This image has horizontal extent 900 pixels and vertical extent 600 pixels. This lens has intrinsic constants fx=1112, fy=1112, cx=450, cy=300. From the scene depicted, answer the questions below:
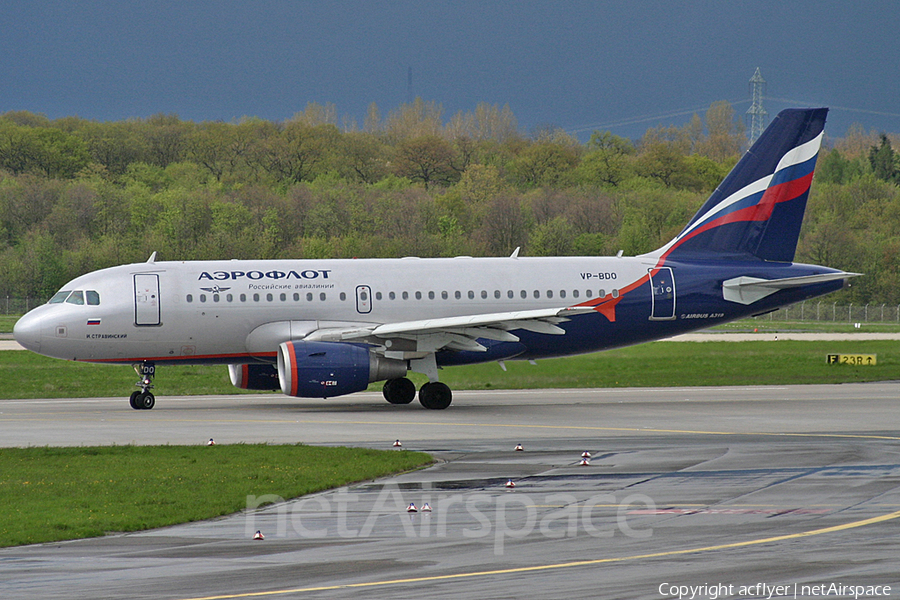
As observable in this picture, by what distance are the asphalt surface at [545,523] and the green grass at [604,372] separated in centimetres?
1029

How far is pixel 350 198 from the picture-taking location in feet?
306

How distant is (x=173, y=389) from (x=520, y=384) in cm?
1146

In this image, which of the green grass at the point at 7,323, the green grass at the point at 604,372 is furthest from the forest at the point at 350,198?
the green grass at the point at 604,372

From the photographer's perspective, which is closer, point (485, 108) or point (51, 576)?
point (51, 576)

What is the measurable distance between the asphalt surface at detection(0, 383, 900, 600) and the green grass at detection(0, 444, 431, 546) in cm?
67

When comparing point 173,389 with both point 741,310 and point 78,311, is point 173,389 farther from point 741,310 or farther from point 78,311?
point 741,310

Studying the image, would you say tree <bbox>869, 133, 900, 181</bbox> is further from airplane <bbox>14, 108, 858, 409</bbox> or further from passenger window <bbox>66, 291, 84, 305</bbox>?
passenger window <bbox>66, 291, 84, 305</bbox>

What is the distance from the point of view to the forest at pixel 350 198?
8431 cm

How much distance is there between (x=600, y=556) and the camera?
38.2ft

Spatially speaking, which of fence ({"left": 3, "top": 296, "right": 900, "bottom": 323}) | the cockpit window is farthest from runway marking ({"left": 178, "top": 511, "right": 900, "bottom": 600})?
fence ({"left": 3, "top": 296, "right": 900, "bottom": 323})

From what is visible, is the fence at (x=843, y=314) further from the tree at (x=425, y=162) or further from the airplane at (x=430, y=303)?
the airplane at (x=430, y=303)

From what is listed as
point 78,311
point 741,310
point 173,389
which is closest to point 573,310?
point 741,310

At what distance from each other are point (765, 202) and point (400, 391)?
12.1m

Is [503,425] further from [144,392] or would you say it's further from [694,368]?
[694,368]
